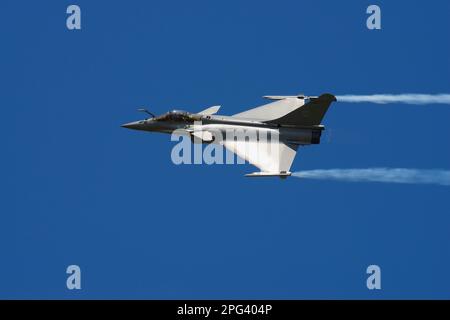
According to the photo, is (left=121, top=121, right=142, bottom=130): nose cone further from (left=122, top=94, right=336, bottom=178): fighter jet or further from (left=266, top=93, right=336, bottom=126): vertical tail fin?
(left=266, top=93, right=336, bottom=126): vertical tail fin

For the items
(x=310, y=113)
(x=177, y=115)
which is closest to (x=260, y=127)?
(x=310, y=113)

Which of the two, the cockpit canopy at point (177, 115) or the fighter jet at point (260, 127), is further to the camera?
the cockpit canopy at point (177, 115)

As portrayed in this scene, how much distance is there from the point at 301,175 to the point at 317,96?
3892 millimetres

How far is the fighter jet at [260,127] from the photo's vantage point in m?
44.8

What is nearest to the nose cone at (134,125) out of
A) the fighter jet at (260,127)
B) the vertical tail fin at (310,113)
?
the fighter jet at (260,127)

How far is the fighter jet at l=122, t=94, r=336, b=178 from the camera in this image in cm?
4484

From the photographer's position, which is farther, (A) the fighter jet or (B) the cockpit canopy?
(B) the cockpit canopy

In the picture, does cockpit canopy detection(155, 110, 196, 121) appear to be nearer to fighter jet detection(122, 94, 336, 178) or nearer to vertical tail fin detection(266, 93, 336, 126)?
fighter jet detection(122, 94, 336, 178)

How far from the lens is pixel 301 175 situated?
142 feet

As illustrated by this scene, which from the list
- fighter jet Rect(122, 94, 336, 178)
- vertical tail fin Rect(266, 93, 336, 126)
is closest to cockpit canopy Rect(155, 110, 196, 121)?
fighter jet Rect(122, 94, 336, 178)

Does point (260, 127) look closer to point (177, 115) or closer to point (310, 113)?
point (310, 113)

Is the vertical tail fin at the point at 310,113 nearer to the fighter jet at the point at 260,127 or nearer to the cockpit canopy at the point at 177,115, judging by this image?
the fighter jet at the point at 260,127
